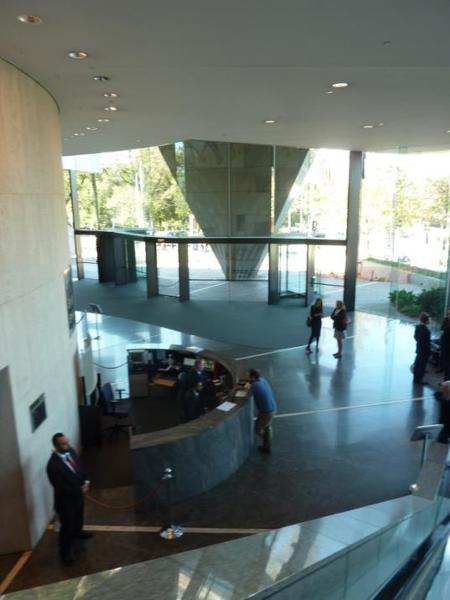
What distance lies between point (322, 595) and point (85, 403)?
6.51 meters

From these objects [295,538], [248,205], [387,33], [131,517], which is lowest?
[131,517]

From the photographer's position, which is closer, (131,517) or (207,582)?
(207,582)

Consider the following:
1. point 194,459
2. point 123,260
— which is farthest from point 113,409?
point 123,260

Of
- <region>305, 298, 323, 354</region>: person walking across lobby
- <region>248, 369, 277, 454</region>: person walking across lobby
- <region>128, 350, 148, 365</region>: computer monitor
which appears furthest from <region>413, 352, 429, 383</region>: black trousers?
<region>128, 350, 148, 365</region>: computer monitor

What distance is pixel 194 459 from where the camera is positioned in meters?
6.28

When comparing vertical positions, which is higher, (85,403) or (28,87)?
(28,87)

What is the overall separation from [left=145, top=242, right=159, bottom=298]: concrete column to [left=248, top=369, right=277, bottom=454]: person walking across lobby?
14676mm

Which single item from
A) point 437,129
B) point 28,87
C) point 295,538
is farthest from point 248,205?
point 295,538

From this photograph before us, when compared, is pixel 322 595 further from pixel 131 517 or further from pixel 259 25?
pixel 259 25

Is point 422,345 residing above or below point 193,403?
above

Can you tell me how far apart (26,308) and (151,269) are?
52.3 ft

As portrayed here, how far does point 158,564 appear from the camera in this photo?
12.2 ft

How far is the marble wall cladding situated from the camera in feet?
19.6

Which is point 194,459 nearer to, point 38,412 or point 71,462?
point 71,462
